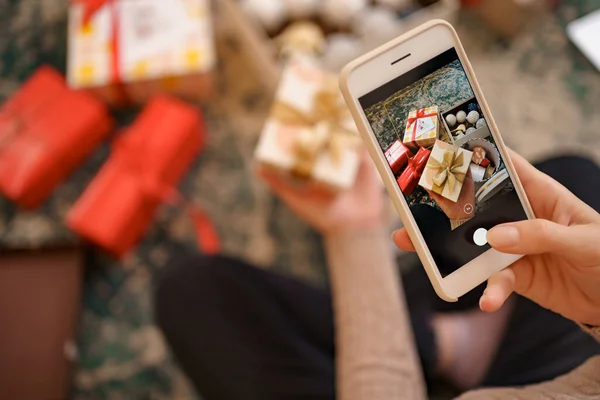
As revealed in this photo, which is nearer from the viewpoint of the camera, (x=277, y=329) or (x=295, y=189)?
(x=277, y=329)

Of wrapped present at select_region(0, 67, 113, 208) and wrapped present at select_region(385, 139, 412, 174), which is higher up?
wrapped present at select_region(385, 139, 412, 174)

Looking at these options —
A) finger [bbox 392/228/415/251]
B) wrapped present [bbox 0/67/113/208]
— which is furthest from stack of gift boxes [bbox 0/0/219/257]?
finger [bbox 392/228/415/251]

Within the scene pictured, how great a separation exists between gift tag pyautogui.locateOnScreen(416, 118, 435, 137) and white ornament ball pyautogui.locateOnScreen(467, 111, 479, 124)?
32mm

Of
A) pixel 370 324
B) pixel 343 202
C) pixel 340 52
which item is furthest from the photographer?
pixel 340 52

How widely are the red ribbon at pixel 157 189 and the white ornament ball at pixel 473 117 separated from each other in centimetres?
56

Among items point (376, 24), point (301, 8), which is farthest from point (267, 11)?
point (376, 24)

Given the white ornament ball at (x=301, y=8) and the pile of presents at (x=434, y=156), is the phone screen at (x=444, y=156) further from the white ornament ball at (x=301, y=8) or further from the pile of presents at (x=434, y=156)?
the white ornament ball at (x=301, y=8)

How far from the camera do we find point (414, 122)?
427mm

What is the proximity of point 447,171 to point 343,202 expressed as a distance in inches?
13.8

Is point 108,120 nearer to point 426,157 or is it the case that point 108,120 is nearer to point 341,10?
point 341,10

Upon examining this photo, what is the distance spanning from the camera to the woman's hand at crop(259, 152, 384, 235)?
77 centimetres

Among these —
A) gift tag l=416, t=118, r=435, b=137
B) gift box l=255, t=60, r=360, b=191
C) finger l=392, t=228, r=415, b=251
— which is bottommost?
gift box l=255, t=60, r=360, b=191

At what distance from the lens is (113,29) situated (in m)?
0.97

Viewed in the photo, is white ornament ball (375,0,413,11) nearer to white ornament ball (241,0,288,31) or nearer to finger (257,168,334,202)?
white ornament ball (241,0,288,31)
